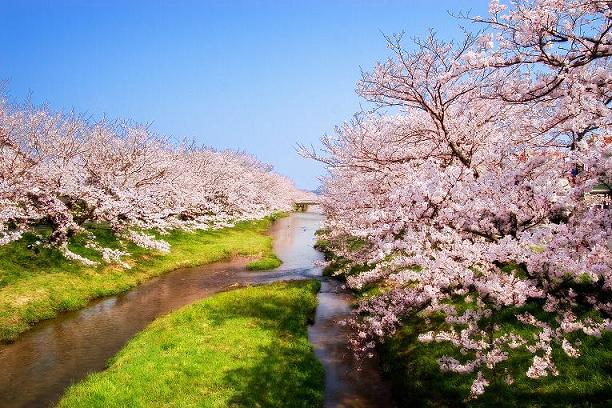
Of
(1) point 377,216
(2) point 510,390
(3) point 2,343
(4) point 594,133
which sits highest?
(4) point 594,133

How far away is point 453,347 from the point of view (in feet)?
43.1

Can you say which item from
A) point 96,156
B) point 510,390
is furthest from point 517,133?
point 96,156

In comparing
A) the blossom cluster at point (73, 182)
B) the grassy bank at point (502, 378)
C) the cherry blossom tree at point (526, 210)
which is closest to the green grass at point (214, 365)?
the grassy bank at point (502, 378)

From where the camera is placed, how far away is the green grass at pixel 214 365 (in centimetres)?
1142

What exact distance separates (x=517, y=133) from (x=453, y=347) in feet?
22.8

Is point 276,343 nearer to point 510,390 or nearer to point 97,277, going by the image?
point 510,390

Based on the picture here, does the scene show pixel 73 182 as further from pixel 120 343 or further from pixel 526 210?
pixel 526 210

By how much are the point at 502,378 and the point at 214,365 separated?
857 cm

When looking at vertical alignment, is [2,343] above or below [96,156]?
below

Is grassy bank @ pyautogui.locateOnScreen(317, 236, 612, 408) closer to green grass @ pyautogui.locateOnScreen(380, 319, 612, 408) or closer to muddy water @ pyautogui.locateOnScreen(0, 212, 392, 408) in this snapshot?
green grass @ pyautogui.locateOnScreen(380, 319, 612, 408)

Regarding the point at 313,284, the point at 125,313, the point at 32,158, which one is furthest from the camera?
the point at 313,284

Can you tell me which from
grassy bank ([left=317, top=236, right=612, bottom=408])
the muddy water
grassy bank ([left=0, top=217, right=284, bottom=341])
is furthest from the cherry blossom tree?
grassy bank ([left=0, top=217, right=284, bottom=341])

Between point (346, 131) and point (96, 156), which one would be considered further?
point (96, 156)

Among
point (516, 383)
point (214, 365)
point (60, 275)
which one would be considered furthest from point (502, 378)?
point (60, 275)
